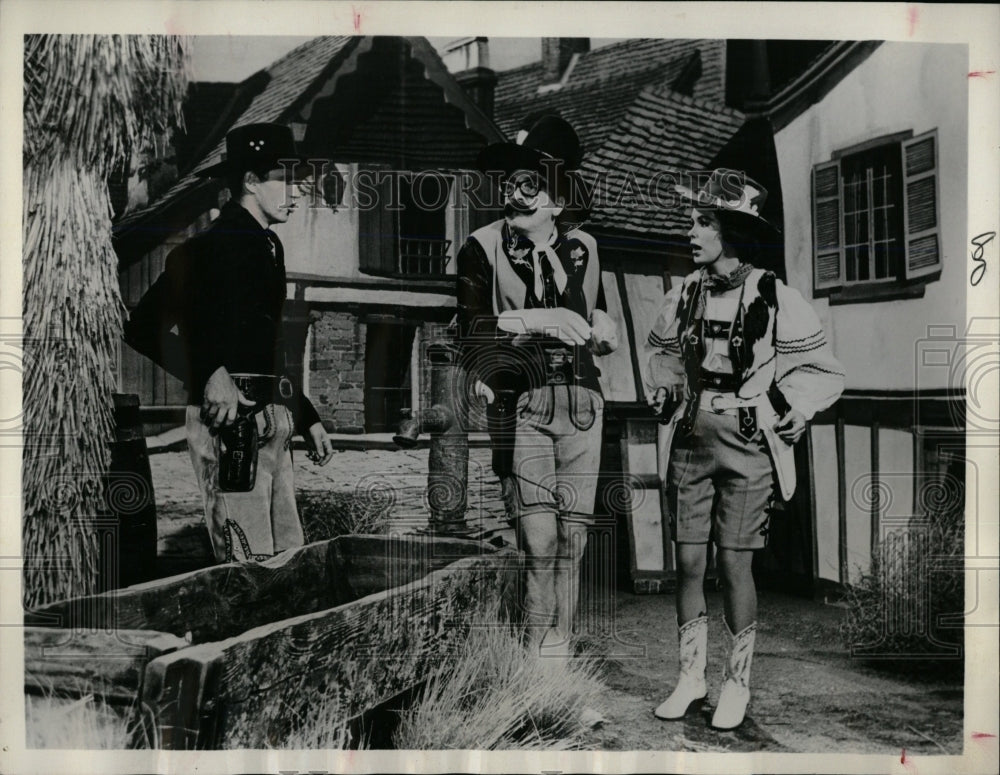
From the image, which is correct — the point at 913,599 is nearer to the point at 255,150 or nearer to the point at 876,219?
the point at 876,219

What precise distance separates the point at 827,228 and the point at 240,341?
3048 mm

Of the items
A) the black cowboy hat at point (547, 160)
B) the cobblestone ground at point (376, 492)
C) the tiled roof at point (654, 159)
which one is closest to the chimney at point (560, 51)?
the black cowboy hat at point (547, 160)

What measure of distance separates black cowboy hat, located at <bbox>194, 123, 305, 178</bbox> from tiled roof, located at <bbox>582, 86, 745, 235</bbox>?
1516 mm

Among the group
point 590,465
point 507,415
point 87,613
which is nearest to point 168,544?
point 87,613

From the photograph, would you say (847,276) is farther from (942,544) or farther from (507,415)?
(507,415)

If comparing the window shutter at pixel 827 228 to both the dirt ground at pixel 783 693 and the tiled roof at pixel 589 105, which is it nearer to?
A: the tiled roof at pixel 589 105

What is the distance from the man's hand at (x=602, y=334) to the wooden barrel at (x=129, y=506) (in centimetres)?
233

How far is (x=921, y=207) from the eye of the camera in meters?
4.97

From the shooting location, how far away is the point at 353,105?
193 inches

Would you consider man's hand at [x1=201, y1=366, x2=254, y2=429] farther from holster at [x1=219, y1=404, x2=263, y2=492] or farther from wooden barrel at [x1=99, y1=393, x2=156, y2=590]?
wooden barrel at [x1=99, y1=393, x2=156, y2=590]

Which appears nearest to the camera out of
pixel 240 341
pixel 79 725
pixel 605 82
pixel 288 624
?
pixel 288 624

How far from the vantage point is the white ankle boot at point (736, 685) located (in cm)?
488

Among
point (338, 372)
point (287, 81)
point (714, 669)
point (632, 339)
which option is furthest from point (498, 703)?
point (287, 81)

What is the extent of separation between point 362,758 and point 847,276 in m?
3.47
